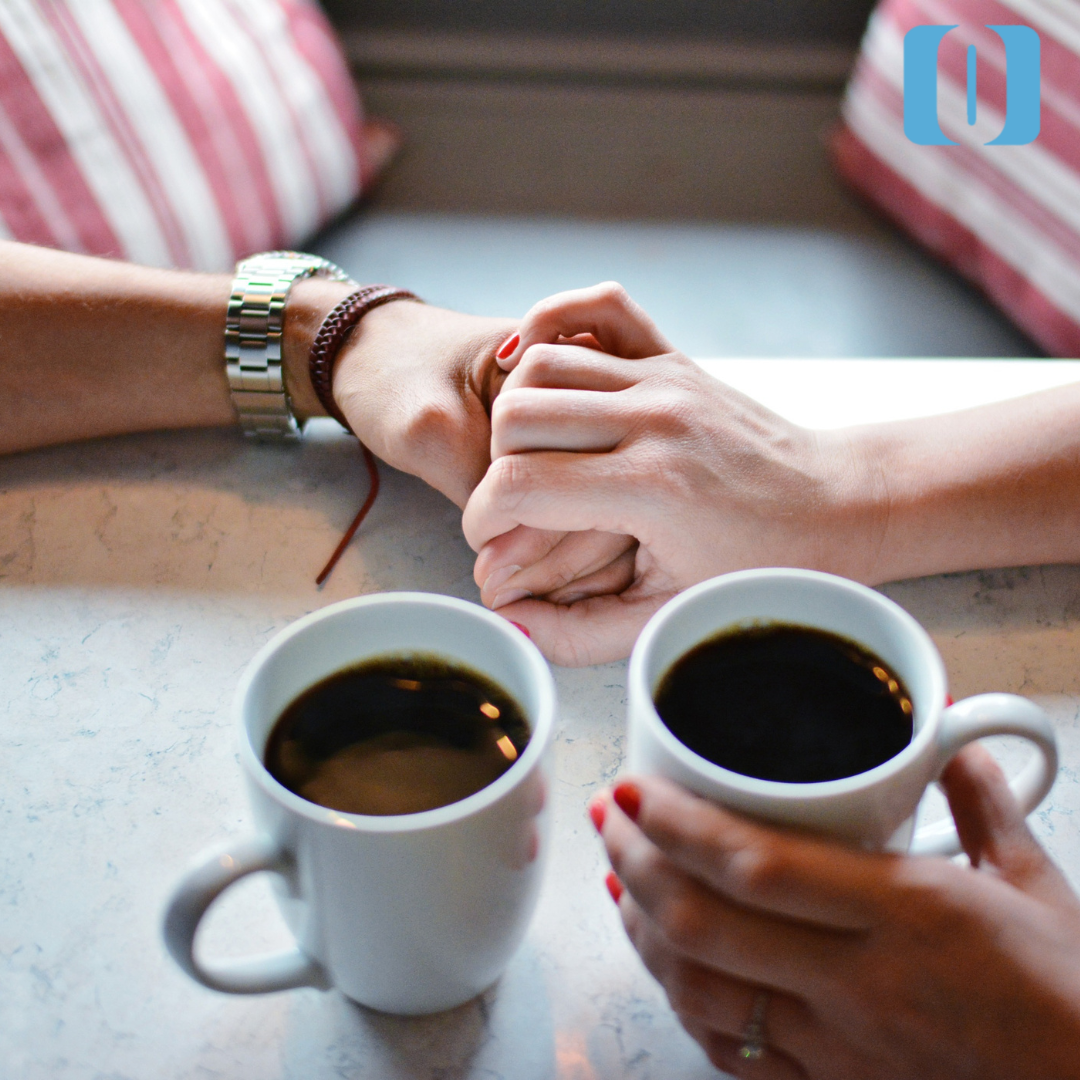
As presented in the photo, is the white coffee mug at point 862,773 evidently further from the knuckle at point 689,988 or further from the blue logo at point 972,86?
the blue logo at point 972,86

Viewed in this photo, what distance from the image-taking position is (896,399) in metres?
0.75

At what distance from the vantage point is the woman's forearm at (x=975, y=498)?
0.60m

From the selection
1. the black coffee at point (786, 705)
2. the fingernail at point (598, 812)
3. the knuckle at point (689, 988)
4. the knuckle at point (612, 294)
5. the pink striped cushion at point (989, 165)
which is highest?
the knuckle at point (612, 294)

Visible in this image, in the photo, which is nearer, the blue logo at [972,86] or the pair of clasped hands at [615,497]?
the pair of clasped hands at [615,497]

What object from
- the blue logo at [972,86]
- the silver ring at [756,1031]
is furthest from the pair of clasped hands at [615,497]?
the blue logo at [972,86]

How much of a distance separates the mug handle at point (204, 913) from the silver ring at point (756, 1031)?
17 cm

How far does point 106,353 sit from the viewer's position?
72cm

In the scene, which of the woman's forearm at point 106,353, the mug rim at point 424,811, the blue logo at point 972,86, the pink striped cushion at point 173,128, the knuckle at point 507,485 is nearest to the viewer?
the mug rim at point 424,811

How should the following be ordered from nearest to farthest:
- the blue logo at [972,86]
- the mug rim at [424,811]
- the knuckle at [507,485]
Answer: the mug rim at [424,811] < the knuckle at [507,485] < the blue logo at [972,86]

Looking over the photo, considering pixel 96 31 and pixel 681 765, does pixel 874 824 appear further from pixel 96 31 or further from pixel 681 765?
pixel 96 31

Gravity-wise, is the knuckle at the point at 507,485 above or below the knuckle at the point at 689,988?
above

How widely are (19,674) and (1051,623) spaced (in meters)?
0.62

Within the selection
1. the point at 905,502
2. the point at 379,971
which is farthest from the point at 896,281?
the point at 379,971

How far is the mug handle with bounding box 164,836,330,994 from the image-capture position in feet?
1.09
